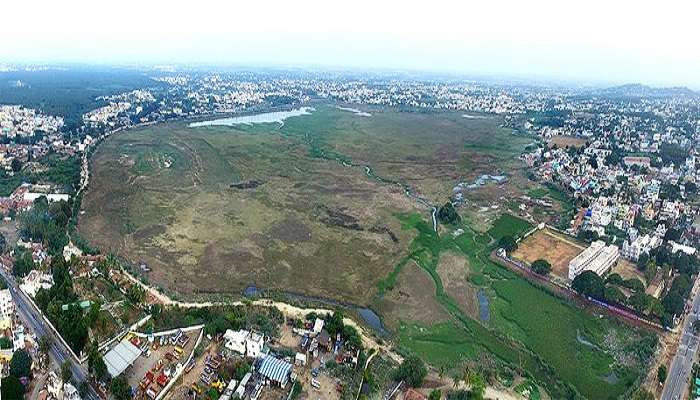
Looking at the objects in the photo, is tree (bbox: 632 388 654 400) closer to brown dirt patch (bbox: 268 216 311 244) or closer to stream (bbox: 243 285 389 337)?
stream (bbox: 243 285 389 337)

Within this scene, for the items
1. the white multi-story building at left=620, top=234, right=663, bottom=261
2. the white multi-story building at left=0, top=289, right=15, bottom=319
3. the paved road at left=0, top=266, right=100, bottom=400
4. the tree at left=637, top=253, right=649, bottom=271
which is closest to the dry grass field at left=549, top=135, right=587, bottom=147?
the white multi-story building at left=620, top=234, right=663, bottom=261

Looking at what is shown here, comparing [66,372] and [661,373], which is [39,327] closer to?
[66,372]

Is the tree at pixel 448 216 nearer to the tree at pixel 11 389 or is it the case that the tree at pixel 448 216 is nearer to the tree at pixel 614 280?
the tree at pixel 614 280

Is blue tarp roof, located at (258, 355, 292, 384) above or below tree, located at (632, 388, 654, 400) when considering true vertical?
above

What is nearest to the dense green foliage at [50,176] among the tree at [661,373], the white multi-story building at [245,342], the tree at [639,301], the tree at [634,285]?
the white multi-story building at [245,342]

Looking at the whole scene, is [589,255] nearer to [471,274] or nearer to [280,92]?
[471,274]

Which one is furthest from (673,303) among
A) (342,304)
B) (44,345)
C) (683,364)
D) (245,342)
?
(44,345)

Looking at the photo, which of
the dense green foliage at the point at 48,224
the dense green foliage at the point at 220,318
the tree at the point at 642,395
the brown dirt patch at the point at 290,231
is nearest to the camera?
the tree at the point at 642,395
